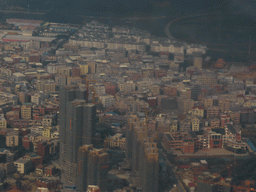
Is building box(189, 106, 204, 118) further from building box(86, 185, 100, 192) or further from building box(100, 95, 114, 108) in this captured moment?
building box(86, 185, 100, 192)

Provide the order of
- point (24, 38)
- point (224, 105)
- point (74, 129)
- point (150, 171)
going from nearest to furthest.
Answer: point (150, 171) < point (74, 129) < point (224, 105) < point (24, 38)

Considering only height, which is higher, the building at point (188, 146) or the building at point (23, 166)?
the building at point (188, 146)

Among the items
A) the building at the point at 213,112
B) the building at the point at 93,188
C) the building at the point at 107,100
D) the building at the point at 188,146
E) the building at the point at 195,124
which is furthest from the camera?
the building at the point at 107,100

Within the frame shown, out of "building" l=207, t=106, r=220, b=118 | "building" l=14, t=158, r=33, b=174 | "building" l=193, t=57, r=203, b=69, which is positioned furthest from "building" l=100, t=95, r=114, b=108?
"building" l=193, t=57, r=203, b=69

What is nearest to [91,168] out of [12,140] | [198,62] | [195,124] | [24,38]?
[12,140]

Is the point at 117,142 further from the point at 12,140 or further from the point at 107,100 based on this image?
the point at 107,100

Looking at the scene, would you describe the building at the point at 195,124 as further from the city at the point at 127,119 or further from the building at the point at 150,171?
the building at the point at 150,171

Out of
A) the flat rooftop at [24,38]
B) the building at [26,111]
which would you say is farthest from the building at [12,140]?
the flat rooftop at [24,38]

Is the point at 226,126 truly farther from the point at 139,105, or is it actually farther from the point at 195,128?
the point at 139,105
